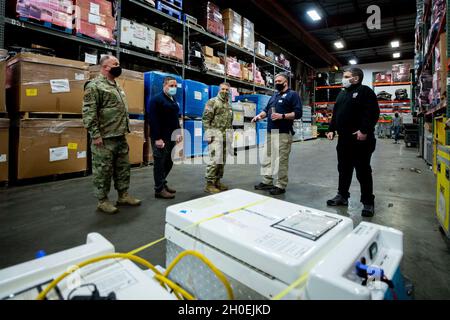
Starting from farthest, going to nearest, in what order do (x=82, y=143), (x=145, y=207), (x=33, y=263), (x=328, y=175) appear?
(x=328, y=175) < (x=82, y=143) < (x=145, y=207) < (x=33, y=263)

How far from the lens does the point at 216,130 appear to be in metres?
3.67

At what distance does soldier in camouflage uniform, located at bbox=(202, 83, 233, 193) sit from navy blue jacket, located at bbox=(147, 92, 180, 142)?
1.74 ft

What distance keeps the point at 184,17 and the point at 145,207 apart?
5621 mm

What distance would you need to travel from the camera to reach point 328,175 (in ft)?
16.1

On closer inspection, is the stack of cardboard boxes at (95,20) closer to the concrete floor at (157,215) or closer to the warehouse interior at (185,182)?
the warehouse interior at (185,182)

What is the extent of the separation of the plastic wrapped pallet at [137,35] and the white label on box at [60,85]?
1815 millimetres

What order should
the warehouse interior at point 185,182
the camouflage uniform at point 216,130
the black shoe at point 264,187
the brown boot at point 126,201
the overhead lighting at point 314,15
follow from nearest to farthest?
1. the warehouse interior at point 185,182
2. the brown boot at point 126,201
3. the camouflage uniform at point 216,130
4. the black shoe at point 264,187
5. the overhead lighting at point 314,15

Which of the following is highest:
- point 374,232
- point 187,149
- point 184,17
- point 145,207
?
point 184,17

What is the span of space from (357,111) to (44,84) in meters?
4.24

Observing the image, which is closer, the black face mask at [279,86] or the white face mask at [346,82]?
the white face mask at [346,82]

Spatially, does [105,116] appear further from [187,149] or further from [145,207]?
[187,149]

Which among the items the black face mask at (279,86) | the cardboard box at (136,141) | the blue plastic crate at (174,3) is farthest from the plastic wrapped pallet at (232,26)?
the black face mask at (279,86)

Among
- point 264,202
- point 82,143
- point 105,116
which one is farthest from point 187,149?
point 264,202

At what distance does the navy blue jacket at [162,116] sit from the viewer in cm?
321
